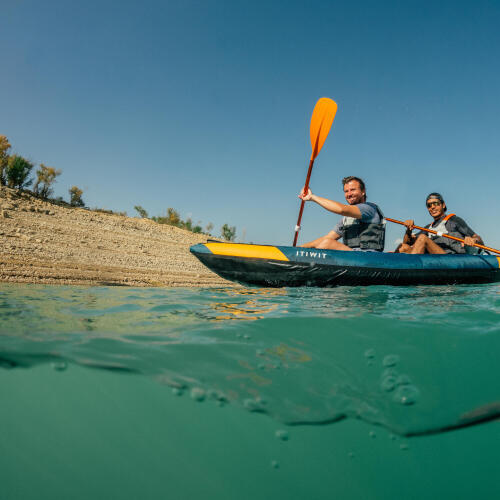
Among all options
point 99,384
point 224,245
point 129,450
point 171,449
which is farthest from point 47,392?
point 224,245

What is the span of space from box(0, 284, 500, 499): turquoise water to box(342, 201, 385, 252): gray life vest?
3.20 meters

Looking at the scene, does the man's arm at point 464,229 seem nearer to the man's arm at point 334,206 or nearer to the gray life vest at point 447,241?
the gray life vest at point 447,241

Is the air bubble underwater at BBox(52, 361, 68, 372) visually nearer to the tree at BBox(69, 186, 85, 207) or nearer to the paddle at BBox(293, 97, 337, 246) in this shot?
the paddle at BBox(293, 97, 337, 246)

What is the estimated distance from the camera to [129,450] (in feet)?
4.59

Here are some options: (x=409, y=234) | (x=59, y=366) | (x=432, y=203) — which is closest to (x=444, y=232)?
(x=432, y=203)

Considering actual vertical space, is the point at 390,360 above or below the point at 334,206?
below

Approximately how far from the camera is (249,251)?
4.69m

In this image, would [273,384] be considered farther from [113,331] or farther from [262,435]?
[113,331]

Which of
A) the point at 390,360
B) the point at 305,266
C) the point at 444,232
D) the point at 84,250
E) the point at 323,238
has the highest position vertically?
the point at 444,232

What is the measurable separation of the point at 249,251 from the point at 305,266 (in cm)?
82

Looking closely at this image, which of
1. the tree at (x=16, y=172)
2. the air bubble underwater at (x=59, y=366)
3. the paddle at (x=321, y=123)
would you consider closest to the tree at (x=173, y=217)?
the tree at (x=16, y=172)

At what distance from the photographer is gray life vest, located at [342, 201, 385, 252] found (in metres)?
5.28

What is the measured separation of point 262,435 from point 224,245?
3.40 m

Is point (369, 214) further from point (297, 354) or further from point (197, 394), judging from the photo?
point (197, 394)
